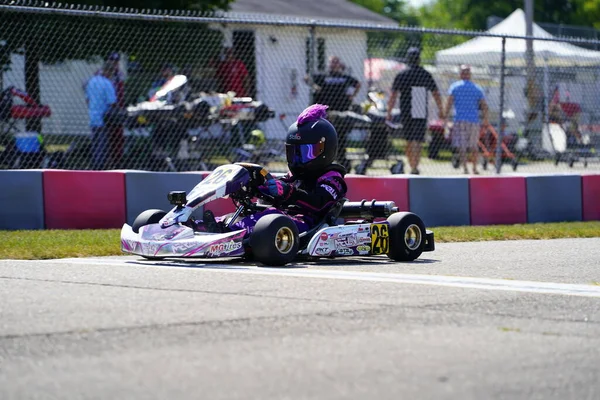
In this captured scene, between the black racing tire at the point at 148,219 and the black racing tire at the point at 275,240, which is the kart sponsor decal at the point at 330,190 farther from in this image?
the black racing tire at the point at 148,219

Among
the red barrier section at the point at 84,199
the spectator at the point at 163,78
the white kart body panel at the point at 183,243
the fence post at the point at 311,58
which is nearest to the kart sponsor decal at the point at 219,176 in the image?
the white kart body panel at the point at 183,243

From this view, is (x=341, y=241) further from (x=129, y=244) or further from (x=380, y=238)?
(x=129, y=244)

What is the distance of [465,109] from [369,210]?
21.3 feet

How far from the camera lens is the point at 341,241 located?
808 centimetres

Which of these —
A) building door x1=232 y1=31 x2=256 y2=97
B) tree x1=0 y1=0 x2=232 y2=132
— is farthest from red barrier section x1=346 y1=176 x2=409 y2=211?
building door x1=232 y1=31 x2=256 y2=97

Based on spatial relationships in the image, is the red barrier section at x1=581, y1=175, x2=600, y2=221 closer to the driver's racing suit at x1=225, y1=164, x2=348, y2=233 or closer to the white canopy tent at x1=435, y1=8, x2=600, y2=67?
the driver's racing suit at x1=225, y1=164, x2=348, y2=233

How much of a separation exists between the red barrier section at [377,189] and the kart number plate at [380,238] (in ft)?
10.8

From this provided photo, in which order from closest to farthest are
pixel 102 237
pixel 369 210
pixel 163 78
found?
1. pixel 369 210
2. pixel 102 237
3. pixel 163 78

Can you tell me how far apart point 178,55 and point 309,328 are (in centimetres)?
906

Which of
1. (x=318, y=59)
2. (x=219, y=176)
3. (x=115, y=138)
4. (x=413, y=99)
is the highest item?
(x=318, y=59)

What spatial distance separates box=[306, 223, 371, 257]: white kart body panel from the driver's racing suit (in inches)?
12.4

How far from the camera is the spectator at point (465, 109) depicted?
14875 mm

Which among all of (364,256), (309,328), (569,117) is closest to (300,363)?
(309,328)

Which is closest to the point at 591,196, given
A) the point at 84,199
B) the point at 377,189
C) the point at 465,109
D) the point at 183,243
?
the point at 465,109
